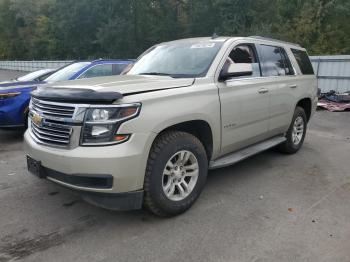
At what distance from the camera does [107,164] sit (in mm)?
3258

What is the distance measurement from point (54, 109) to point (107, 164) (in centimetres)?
81

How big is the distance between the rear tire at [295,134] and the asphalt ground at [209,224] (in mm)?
849

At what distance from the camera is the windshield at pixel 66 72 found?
8.15m

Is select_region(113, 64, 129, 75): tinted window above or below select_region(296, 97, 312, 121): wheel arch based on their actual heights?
above

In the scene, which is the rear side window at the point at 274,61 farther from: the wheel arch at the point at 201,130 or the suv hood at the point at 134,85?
the suv hood at the point at 134,85

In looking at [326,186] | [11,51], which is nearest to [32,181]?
[326,186]

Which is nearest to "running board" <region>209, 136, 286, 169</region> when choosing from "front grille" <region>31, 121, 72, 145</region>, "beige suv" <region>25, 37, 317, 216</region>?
"beige suv" <region>25, 37, 317, 216</region>

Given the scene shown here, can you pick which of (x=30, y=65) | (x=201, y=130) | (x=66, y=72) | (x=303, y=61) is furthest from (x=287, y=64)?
(x=30, y=65)

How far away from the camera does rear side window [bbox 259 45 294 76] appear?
17.4ft

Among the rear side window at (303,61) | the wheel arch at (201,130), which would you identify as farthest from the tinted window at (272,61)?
the wheel arch at (201,130)

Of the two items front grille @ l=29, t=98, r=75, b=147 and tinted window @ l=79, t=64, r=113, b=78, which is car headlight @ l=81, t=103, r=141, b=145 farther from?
tinted window @ l=79, t=64, r=113, b=78

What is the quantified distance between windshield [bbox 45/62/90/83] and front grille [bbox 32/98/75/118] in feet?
14.5

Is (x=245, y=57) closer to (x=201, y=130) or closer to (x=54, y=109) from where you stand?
(x=201, y=130)

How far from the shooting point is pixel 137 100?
3.40 meters
